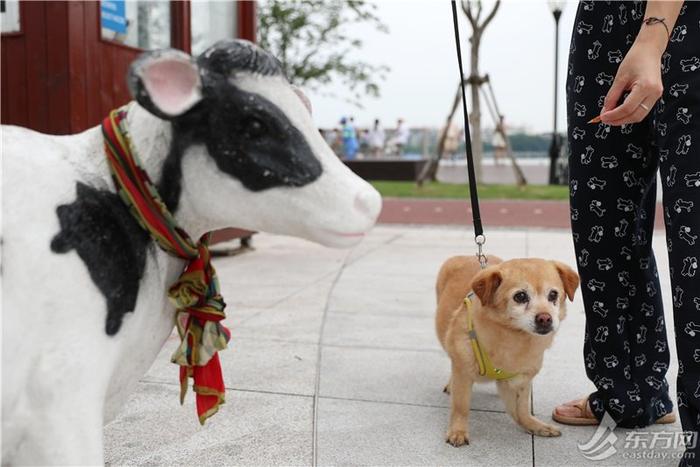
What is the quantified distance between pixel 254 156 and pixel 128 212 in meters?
0.23

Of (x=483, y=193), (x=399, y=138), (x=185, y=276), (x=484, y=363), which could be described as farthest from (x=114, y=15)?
(x=399, y=138)

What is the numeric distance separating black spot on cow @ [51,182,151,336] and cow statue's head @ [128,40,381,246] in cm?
8

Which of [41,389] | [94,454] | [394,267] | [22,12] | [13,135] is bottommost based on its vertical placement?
[394,267]

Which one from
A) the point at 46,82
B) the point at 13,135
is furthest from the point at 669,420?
the point at 46,82

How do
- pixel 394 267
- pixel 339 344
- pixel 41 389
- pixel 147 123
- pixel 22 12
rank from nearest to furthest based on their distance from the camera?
pixel 41 389, pixel 147 123, pixel 339 344, pixel 22 12, pixel 394 267

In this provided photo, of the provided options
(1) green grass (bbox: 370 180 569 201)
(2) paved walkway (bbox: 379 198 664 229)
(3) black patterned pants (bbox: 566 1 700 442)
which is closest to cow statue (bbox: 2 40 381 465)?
(3) black patterned pants (bbox: 566 1 700 442)

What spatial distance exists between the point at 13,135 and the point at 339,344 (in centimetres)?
253

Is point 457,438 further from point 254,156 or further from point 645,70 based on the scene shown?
point 254,156

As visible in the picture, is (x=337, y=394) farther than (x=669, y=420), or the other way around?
(x=337, y=394)

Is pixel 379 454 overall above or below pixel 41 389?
below

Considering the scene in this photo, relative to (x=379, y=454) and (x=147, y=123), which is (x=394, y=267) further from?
(x=147, y=123)

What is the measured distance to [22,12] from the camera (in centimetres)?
423

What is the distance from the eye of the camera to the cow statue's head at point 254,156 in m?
1.08

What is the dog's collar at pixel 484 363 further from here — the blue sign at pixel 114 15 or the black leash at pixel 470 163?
the blue sign at pixel 114 15
